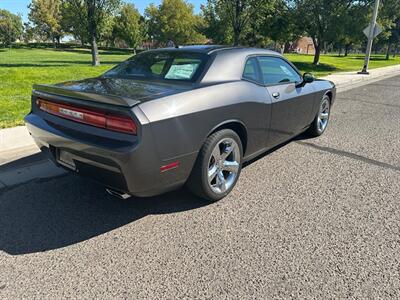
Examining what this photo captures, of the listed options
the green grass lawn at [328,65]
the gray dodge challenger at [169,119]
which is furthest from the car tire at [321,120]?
the green grass lawn at [328,65]

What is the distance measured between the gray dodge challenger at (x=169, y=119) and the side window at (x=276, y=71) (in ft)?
0.07

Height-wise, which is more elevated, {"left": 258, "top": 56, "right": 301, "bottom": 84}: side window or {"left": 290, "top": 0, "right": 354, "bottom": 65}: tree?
{"left": 290, "top": 0, "right": 354, "bottom": 65}: tree

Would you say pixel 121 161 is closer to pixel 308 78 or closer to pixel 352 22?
pixel 308 78

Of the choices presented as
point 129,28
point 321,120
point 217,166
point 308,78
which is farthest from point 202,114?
point 129,28

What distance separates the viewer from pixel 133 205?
3.24m

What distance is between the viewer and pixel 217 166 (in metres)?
3.24

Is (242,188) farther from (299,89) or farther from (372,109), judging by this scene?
(372,109)

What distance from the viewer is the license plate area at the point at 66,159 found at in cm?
287

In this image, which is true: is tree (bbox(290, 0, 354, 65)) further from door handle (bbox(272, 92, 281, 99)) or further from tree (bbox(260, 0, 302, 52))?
door handle (bbox(272, 92, 281, 99))

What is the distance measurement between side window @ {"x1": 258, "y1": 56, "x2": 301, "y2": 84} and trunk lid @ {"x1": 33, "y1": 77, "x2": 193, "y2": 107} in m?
1.28

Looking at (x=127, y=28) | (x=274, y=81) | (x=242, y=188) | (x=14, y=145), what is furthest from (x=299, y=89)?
(x=127, y=28)

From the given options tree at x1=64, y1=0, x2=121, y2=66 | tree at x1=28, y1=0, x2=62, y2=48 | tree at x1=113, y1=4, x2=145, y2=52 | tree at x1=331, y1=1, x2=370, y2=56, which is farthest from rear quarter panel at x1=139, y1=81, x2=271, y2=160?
tree at x1=28, y1=0, x2=62, y2=48

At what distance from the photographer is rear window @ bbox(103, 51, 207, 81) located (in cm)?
332

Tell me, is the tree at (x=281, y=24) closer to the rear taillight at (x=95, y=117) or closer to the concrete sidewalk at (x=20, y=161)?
the concrete sidewalk at (x=20, y=161)
